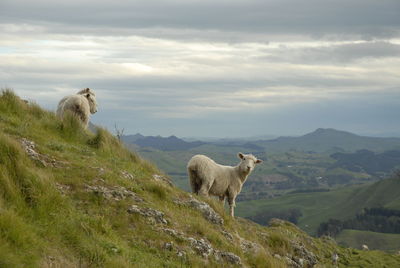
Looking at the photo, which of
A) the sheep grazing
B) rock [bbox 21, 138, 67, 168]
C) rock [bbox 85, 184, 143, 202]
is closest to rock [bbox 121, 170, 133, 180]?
rock [bbox 85, 184, 143, 202]

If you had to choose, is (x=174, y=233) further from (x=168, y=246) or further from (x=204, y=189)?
(x=204, y=189)

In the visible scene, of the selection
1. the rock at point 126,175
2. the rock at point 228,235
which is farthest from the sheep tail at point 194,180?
the rock at point 228,235

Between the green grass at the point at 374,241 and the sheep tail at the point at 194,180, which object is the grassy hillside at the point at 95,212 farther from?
the green grass at the point at 374,241

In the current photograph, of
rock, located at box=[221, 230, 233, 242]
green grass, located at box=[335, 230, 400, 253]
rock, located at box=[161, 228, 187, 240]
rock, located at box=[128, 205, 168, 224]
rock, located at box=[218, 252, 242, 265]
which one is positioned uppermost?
rock, located at box=[128, 205, 168, 224]

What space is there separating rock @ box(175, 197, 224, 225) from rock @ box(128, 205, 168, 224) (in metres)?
2.03

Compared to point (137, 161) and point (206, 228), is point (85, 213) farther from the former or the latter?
point (137, 161)

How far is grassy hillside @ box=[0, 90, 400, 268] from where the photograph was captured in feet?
31.4

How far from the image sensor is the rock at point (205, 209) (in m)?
15.5

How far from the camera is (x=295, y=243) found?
63.4 feet

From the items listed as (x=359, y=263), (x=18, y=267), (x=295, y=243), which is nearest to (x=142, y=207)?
(x=18, y=267)

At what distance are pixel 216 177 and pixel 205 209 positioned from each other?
6.74 meters

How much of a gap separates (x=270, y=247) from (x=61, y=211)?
9.80 meters

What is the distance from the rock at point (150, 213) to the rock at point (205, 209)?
2033 mm

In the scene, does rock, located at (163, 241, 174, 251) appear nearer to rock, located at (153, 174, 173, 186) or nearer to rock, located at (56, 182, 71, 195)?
rock, located at (56, 182, 71, 195)
